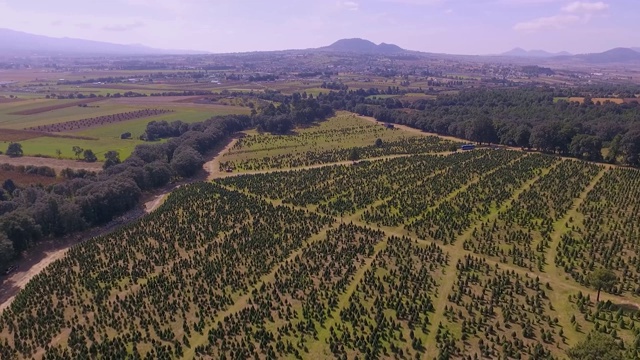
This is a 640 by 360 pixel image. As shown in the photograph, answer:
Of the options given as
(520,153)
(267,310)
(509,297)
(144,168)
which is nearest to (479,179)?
(520,153)

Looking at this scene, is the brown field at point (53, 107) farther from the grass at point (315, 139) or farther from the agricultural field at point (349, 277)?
the agricultural field at point (349, 277)

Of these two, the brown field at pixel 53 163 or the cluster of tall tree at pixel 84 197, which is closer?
the cluster of tall tree at pixel 84 197

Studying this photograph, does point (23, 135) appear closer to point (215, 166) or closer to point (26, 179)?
point (26, 179)

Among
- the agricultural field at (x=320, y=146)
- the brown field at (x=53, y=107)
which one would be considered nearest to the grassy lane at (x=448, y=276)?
the agricultural field at (x=320, y=146)

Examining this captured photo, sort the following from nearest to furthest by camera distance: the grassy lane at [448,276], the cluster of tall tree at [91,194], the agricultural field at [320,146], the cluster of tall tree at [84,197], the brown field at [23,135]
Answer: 1. the grassy lane at [448,276]
2. the cluster of tall tree at [84,197]
3. the cluster of tall tree at [91,194]
4. the agricultural field at [320,146]
5. the brown field at [23,135]

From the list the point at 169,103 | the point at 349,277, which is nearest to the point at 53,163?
the point at 349,277

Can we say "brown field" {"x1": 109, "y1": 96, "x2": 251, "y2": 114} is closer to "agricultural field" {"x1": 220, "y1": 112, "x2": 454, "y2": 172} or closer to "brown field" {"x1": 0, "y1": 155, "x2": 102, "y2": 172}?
"agricultural field" {"x1": 220, "y1": 112, "x2": 454, "y2": 172}

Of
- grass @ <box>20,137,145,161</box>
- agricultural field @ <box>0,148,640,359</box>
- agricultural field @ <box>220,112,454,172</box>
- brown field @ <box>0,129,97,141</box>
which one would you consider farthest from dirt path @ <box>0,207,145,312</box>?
brown field @ <box>0,129,97,141</box>

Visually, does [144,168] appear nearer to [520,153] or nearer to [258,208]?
[258,208]
